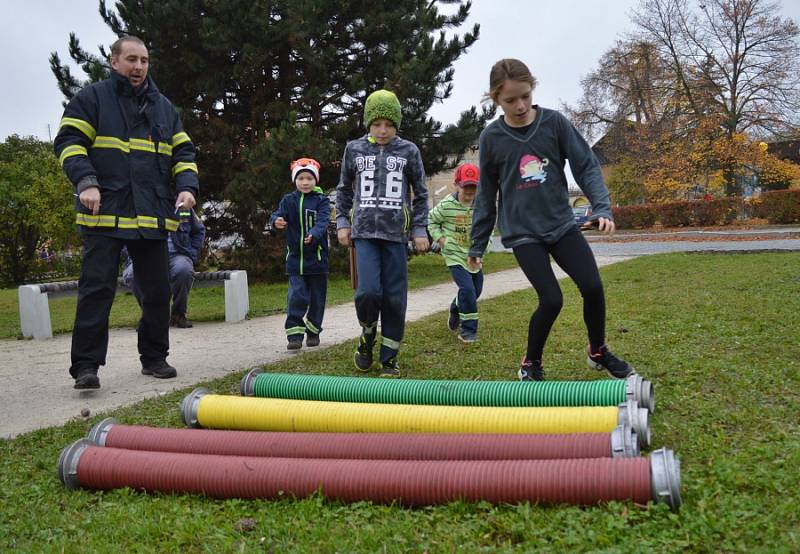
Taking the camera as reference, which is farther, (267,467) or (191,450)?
(191,450)

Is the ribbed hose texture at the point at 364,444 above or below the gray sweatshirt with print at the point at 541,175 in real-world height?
below

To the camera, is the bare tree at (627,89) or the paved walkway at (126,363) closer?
the paved walkway at (126,363)

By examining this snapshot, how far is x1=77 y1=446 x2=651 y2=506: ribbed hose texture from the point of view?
2641 mm

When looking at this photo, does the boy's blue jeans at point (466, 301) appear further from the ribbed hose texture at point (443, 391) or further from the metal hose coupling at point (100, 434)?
the metal hose coupling at point (100, 434)

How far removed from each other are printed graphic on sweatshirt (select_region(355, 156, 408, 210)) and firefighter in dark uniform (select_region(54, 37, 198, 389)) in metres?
1.18

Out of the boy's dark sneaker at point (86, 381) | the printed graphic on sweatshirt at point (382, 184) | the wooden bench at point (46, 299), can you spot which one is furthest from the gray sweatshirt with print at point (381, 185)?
the wooden bench at point (46, 299)

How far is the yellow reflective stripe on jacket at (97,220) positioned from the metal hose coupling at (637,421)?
3474mm

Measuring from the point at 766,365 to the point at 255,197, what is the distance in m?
9.89

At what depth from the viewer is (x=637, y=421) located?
3.12 m

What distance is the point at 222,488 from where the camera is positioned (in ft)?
9.73

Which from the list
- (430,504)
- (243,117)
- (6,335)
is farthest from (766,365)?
(243,117)

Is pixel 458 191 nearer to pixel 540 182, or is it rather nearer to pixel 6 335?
pixel 540 182

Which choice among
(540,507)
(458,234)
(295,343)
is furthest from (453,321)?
(540,507)

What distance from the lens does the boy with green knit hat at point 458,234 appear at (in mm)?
6888
